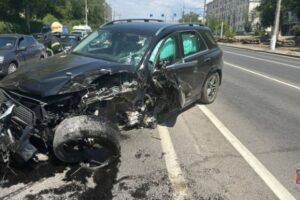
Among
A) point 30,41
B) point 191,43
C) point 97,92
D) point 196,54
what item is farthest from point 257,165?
point 30,41

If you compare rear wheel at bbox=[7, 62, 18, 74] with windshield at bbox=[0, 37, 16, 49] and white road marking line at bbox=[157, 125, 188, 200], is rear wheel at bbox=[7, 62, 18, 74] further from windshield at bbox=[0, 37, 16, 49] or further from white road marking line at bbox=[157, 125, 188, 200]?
white road marking line at bbox=[157, 125, 188, 200]

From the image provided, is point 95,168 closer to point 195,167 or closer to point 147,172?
point 147,172

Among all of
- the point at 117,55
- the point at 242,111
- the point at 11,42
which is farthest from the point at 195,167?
the point at 11,42

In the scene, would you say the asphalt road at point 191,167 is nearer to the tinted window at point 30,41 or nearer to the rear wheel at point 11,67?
the rear wheel at point 11,67

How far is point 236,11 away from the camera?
14025 cm

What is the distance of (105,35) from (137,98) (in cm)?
176

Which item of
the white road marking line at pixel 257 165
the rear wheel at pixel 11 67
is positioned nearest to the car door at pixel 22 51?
the rear wheel at pixel 11 67

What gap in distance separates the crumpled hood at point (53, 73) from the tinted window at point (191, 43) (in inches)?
77.2

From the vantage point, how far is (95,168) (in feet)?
15.6

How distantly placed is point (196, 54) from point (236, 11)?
459 feet

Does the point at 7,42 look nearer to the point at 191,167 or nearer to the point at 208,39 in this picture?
the point at 208,39

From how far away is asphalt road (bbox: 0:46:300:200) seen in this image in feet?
13.8

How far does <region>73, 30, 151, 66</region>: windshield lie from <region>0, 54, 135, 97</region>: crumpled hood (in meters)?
0.35

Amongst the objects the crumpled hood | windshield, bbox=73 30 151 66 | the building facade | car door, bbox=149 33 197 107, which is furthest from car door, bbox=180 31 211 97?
the building facade
